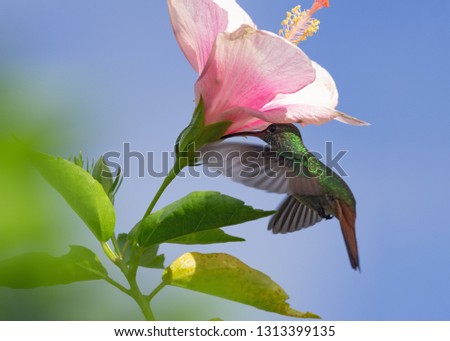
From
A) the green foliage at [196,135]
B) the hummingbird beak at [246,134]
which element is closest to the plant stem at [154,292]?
the green foliage at [196,135]

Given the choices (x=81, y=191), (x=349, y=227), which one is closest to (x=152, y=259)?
(x=81, y=191)

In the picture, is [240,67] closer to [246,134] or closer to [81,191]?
[246,134]

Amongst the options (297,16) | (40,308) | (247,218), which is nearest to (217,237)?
(247,218)

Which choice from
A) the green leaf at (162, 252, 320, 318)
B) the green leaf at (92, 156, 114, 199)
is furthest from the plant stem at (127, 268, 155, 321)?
the green leaf at (92, 156, 114, 199)

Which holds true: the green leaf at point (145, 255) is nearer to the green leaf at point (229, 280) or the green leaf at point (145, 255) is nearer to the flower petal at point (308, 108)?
the green leaf at point (229, 280)

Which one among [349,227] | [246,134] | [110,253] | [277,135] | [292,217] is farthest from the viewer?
[292,217]

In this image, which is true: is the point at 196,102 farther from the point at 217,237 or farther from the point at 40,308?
the point at 40,308

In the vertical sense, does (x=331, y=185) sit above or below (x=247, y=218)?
above

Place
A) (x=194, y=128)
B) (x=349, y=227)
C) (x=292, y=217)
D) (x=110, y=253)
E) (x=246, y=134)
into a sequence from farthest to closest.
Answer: (x=292, y=217) < (x=349, y=227) < (x=246, y=134) < (x=194, y=128) < (x=110, y=253)
